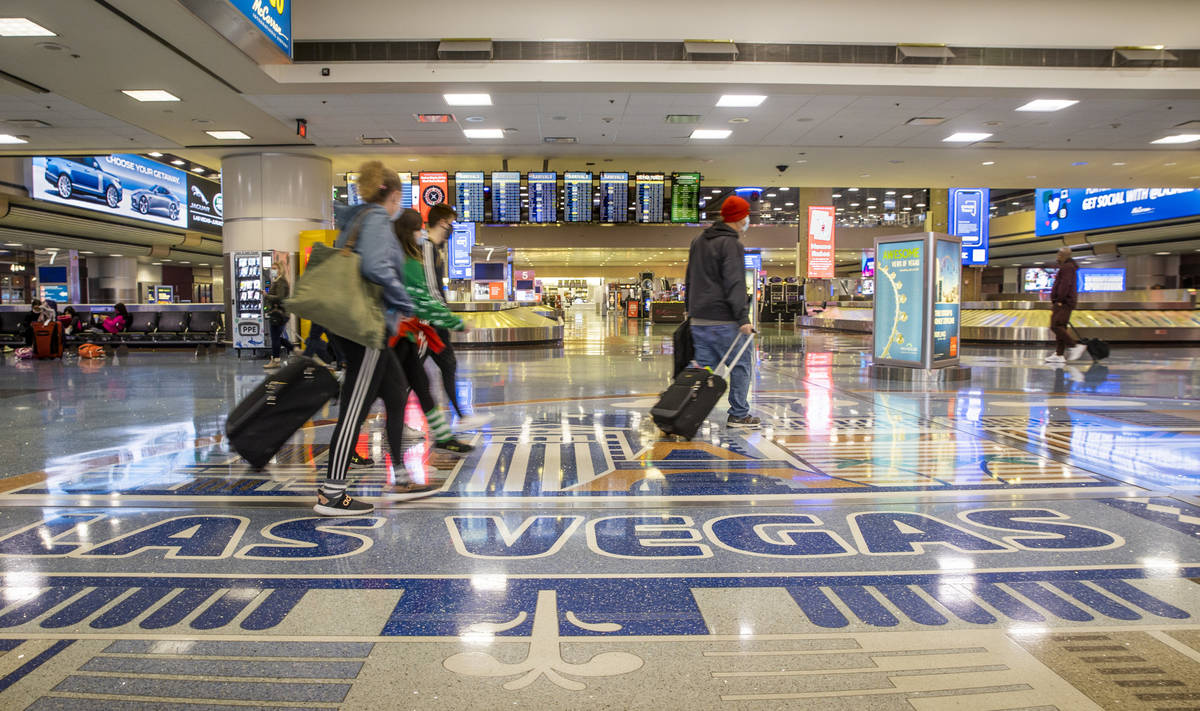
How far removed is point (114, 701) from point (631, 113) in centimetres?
1114

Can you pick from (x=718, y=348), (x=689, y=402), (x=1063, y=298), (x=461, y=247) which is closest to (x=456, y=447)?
(x=689, y=402)

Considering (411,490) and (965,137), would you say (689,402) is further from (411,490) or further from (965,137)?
(965,137)

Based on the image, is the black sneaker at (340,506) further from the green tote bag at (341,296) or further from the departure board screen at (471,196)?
the departure board screen at (471,196)

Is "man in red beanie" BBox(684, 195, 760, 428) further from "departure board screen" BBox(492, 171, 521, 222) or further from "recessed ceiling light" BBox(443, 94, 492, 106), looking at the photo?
"departure board screen" BBox(492, 171, 521, 222)

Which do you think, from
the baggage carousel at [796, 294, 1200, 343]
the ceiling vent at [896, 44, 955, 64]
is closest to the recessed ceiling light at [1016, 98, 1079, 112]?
the ceiling vent at [896, 44, 955, 64]

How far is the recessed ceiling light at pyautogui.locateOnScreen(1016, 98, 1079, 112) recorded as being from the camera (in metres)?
10.7

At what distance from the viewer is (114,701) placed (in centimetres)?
177

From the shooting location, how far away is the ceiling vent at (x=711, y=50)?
31.2ft

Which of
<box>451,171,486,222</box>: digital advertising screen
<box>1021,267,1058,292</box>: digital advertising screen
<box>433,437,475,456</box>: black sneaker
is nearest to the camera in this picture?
<box>433,437,475,456</box>: black sneaker

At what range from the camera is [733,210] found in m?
5.34

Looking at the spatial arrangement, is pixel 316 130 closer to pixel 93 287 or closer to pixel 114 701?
pixel 114 701

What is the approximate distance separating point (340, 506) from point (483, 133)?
10921 millimetres

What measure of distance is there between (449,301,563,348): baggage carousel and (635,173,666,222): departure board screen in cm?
403

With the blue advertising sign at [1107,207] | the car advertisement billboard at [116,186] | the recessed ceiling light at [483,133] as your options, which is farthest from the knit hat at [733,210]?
the blue advertising sign at [1107,207]
